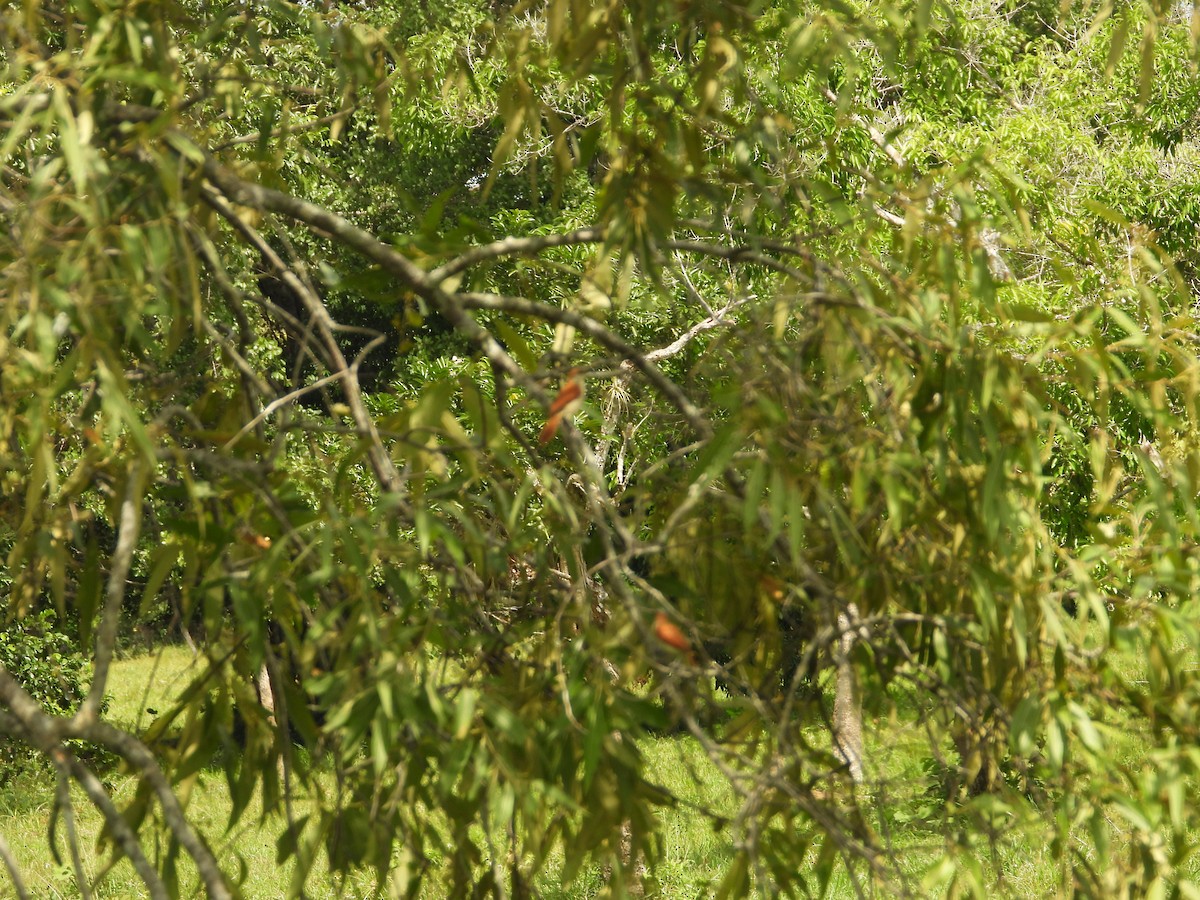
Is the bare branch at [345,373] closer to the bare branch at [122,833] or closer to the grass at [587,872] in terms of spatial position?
the bare branch at [122,833]

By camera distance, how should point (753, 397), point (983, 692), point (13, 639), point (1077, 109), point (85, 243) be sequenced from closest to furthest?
point (85, 243), point (753, 397), point (983, 692), point (1077, 109), point (13, 639)

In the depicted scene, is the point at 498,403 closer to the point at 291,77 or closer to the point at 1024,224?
the point at 1024,224

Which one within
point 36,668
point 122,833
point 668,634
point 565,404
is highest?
point 36,668

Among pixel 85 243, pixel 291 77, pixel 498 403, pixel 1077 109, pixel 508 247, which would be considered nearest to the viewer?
pixel 85 243

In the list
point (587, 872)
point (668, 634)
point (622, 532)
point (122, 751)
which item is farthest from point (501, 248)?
point (587, 872)

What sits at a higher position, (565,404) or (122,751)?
(565,404)

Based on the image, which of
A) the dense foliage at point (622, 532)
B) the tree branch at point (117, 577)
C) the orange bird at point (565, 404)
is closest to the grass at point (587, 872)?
the dense foliage at point (622, 532)

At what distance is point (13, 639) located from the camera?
30.0ft

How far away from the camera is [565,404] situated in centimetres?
152

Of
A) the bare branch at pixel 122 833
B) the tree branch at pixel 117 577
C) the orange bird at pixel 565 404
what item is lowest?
the bare branch at pixel 122 833

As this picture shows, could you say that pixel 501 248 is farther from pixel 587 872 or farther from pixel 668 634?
pixel 587 872

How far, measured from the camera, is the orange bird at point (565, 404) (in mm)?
1505

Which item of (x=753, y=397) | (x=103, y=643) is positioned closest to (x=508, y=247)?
(x=753, y=397)

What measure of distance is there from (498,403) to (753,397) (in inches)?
17.5
